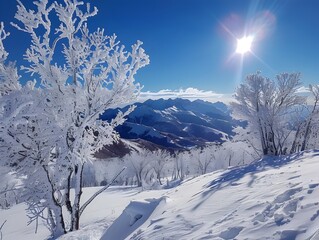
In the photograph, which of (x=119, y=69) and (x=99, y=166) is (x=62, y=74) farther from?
(x=99, y=166)

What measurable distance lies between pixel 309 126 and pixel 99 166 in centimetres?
6413

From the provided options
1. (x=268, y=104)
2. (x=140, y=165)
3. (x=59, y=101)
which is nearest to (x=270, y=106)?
(x=268, y=104)

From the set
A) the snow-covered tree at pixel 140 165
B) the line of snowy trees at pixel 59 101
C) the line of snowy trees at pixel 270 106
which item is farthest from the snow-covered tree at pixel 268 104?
the snow-covered tree at pixel 140 165

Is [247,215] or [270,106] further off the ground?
[270,106]

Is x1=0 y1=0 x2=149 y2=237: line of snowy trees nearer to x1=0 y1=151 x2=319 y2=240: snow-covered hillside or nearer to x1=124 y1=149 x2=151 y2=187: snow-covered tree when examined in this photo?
x1=0 y1=151 x2=319 y2=240: snow-covered hillside

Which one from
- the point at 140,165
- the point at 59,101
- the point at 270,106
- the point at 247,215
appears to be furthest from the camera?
the point at 140,165

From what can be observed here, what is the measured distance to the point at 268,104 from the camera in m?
24.0

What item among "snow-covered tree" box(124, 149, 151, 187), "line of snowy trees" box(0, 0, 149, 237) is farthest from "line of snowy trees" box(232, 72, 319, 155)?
"snow-covered tree" box(124, 149, 151, 187)

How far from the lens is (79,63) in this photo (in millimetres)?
11156

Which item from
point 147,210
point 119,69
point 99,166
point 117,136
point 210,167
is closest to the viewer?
point 147,210

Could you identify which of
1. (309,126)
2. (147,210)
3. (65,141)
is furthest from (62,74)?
(309,126)

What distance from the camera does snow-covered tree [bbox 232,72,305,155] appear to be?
23.3 meters

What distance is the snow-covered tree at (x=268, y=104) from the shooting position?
76.4 ft

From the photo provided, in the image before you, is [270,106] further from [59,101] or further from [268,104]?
[59,101]
